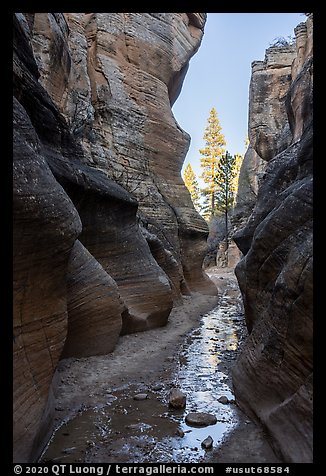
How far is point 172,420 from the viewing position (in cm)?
480

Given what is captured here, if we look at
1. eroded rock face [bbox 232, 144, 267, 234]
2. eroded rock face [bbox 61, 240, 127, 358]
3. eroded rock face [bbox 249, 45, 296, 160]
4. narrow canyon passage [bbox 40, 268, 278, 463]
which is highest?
eroded rock face [bbox 249, 45, 296, 160]

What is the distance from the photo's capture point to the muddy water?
154 inches

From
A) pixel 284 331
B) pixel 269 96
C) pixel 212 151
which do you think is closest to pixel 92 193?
pixel 284 331

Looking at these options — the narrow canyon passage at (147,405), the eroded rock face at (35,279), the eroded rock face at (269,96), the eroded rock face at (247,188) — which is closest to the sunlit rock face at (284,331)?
the narrow canyon passage at (147,405)

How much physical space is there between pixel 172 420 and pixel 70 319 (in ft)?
9.55

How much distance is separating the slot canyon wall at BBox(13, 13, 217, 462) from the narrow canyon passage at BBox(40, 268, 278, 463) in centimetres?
47

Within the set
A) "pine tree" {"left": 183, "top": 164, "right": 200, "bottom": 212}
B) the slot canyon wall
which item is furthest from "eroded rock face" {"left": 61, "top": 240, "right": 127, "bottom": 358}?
"pine tree" {"left": 183, "top": 164, "right": 200, "bottom": 212}

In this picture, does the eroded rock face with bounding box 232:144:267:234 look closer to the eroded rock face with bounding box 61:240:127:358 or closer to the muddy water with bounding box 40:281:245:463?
the eroded rock face with bounding box 61:240:127:358

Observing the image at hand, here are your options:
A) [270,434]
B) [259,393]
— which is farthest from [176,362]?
[270,434]

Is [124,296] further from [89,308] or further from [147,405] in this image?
[147,405]

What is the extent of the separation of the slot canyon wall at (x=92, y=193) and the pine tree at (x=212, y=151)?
25.6 meters

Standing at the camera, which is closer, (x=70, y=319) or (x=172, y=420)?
(x=172, y=420)
